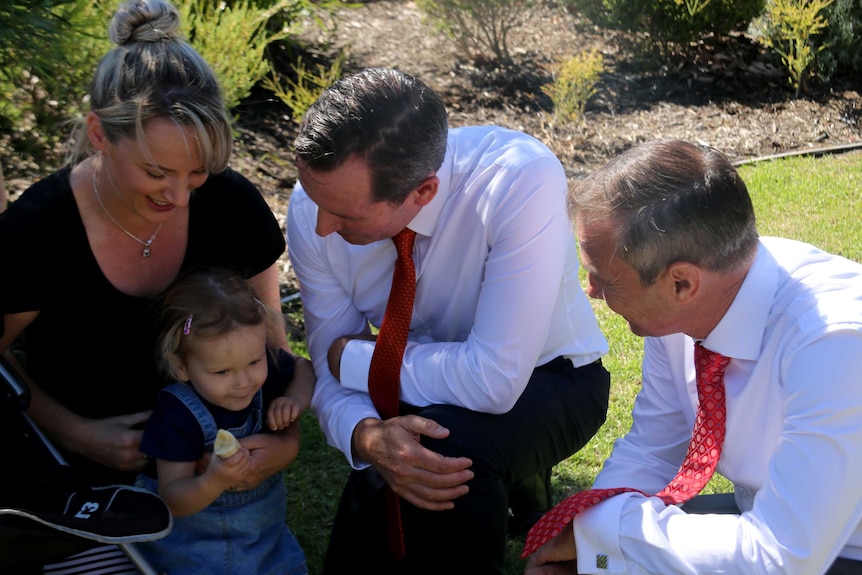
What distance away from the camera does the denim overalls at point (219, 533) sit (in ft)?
9.47

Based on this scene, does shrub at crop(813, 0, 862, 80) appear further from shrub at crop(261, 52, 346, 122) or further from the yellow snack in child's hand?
the yellow snack in child's hand

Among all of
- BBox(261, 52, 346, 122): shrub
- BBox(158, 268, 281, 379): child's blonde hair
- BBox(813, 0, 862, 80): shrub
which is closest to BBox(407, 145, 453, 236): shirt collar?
BBox(158, 268, 281, 379): child's blonde hair

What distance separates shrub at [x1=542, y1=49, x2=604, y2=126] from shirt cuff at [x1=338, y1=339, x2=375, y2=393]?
4553 mm

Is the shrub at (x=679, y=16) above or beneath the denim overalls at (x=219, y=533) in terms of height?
above

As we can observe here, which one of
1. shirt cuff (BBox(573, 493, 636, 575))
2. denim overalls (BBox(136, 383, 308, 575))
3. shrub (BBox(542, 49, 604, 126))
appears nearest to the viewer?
shirt cuff (BBox(573, 493, 636, 575))

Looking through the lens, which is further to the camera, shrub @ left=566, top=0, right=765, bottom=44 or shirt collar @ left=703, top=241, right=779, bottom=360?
shrub @ left=566, top=0, right=765, bottom=44

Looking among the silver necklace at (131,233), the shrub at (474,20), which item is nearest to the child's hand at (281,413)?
the silver necklace at (131,233)

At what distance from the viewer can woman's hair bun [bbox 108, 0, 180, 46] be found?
2.79 metres

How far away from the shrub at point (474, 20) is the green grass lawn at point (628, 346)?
8.49 ft

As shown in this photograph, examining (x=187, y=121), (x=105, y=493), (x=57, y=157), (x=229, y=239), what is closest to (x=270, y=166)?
(x=57, y=157)

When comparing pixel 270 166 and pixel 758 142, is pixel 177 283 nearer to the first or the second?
pixel 270 166

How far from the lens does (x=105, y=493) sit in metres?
2.47

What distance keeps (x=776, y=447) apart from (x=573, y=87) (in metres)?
5.42

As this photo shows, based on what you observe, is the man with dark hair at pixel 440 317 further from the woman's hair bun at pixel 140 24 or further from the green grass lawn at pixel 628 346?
the green grass lawn at pixel 628 346
